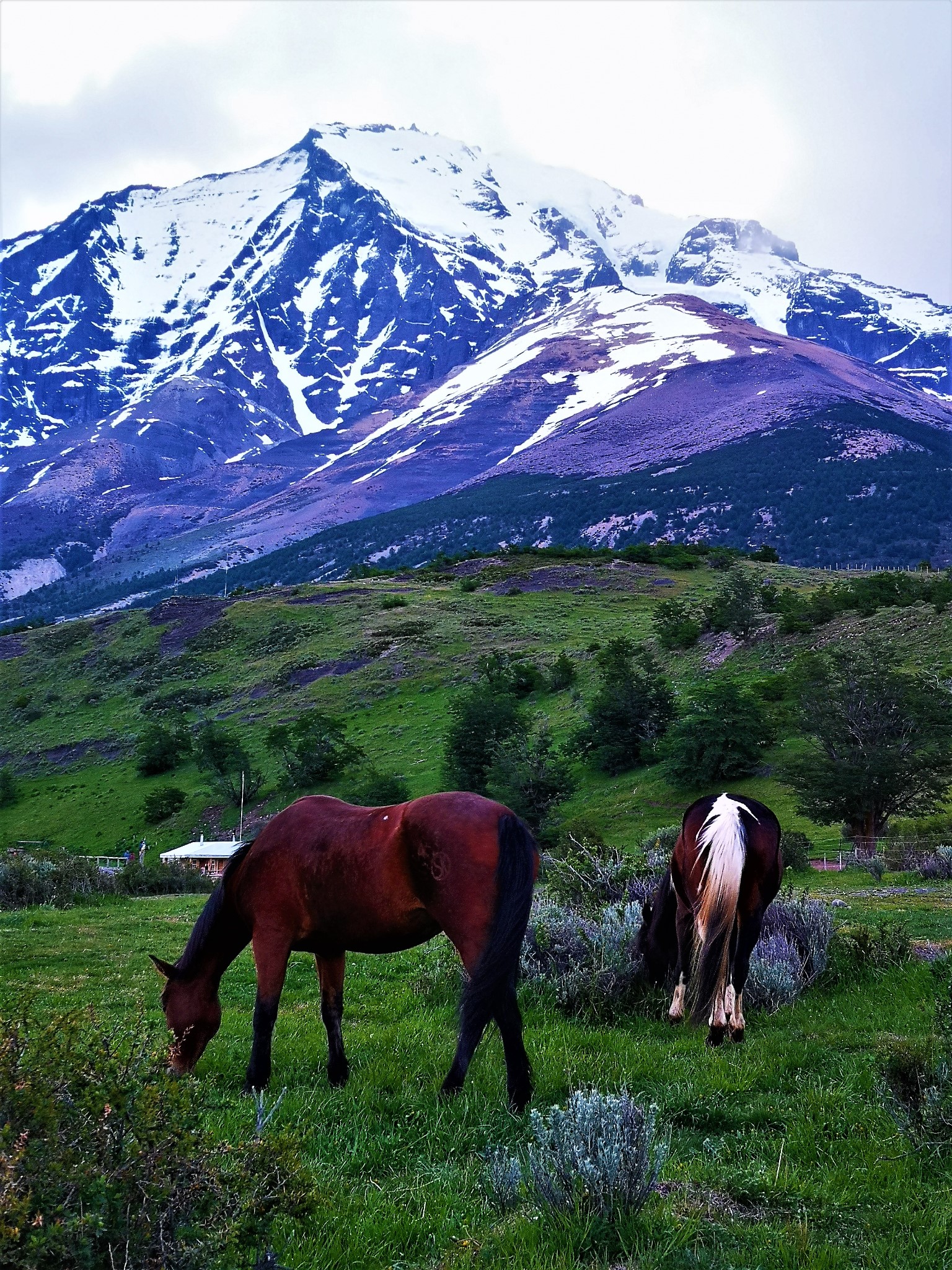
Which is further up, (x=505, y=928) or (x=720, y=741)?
(x=505, y=928)

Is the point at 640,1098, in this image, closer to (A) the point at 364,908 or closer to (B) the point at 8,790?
(A) the point at 364,908

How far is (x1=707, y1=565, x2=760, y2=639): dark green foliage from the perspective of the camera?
162 feet

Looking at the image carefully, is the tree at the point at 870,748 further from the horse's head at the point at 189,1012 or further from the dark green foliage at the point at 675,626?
the horse's head at the point at 189,1012

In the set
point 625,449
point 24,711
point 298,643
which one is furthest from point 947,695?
point 625,449

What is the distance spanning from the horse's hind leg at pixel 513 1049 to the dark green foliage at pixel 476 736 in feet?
106

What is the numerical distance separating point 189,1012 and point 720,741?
28.9 meters

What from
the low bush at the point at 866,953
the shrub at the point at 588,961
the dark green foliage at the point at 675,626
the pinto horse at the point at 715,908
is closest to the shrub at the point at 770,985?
the pinto horse at the point at 715,908

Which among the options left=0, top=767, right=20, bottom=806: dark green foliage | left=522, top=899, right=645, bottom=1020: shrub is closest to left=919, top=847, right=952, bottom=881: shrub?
left=522, top=899, right=645, bottom=1020: shrub

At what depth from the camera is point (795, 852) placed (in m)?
21.0

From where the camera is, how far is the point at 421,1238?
3.54 m

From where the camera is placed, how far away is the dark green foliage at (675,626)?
168 feet

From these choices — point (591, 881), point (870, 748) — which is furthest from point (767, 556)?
point (591, 881)

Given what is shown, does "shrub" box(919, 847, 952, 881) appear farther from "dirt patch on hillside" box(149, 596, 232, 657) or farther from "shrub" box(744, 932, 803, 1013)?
"dirt patch on hillside" box(149, 596, 232, 657)

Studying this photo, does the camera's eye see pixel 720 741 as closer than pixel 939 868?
No
